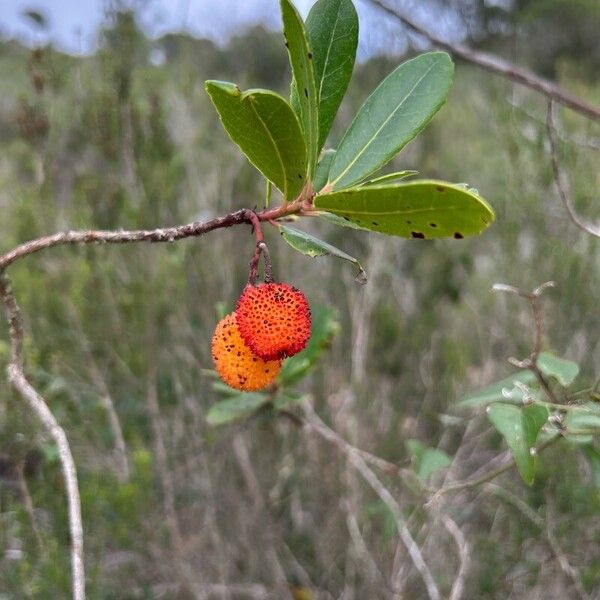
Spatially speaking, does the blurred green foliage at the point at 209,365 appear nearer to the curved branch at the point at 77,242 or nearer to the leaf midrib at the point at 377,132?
the curved branch at the point at 77,242

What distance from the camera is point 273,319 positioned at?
2.85 ft

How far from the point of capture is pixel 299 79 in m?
0.77

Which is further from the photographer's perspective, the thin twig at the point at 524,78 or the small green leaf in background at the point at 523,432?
the thin twig at the point at 524,78

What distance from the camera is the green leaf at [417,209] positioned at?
0.66 meters

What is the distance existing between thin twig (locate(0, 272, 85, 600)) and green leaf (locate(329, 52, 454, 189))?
1.65 feet

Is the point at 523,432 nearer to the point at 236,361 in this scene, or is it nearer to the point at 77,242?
the point at 236,361

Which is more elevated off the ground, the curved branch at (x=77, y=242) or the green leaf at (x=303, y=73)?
the green leaf at (x=303, y=73)

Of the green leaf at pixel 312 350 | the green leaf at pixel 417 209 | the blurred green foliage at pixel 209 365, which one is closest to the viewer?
the green leaf at pixel 417 209

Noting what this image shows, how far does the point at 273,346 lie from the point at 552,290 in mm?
2447

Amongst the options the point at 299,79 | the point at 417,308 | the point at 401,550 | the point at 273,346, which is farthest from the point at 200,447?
the point at 299,79

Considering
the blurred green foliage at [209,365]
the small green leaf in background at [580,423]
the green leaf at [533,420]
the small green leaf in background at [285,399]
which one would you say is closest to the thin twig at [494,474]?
the small green leaf in background at [580,423]

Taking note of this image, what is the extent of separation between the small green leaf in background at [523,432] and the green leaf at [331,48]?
54cm

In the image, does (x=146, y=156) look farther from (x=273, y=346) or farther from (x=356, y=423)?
(x=273, y=346)

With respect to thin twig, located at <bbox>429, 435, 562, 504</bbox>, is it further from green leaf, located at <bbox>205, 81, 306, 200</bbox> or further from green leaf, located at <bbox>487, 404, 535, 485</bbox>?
green leaf, located at <bbox>205, 81, 306, 200</bbox>
